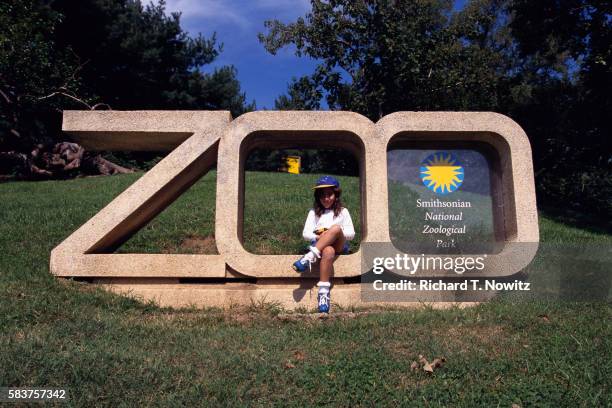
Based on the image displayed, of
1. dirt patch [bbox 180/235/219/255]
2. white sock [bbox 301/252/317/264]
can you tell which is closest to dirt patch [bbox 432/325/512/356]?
white sock [bbox 301/252/317/264]

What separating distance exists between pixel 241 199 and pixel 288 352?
7.52 feet

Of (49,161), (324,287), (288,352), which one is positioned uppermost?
(49,161)

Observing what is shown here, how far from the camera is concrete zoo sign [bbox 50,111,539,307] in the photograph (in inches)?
209

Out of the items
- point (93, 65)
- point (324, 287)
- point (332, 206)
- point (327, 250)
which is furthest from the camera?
point (93, 65)

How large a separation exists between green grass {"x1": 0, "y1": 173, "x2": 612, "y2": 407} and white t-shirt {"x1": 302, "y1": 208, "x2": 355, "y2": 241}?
2.72ft

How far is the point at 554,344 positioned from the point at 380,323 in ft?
4.36

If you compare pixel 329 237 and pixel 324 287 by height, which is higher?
pixel 329 237

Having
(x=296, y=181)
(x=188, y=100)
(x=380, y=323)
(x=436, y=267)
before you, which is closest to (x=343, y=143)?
(x=436, y=267)

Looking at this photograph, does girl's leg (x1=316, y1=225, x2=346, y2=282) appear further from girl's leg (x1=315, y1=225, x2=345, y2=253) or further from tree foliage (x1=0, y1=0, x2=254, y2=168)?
tree foliage (x1=0, y1=0, x2=254, y2=168)

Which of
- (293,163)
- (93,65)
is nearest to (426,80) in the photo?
(293,163)

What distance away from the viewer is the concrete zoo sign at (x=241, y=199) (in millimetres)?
5305

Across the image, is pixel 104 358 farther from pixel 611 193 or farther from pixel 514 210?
pixel 611 193

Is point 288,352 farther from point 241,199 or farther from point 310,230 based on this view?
point 241,199

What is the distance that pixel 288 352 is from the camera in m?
3.85
